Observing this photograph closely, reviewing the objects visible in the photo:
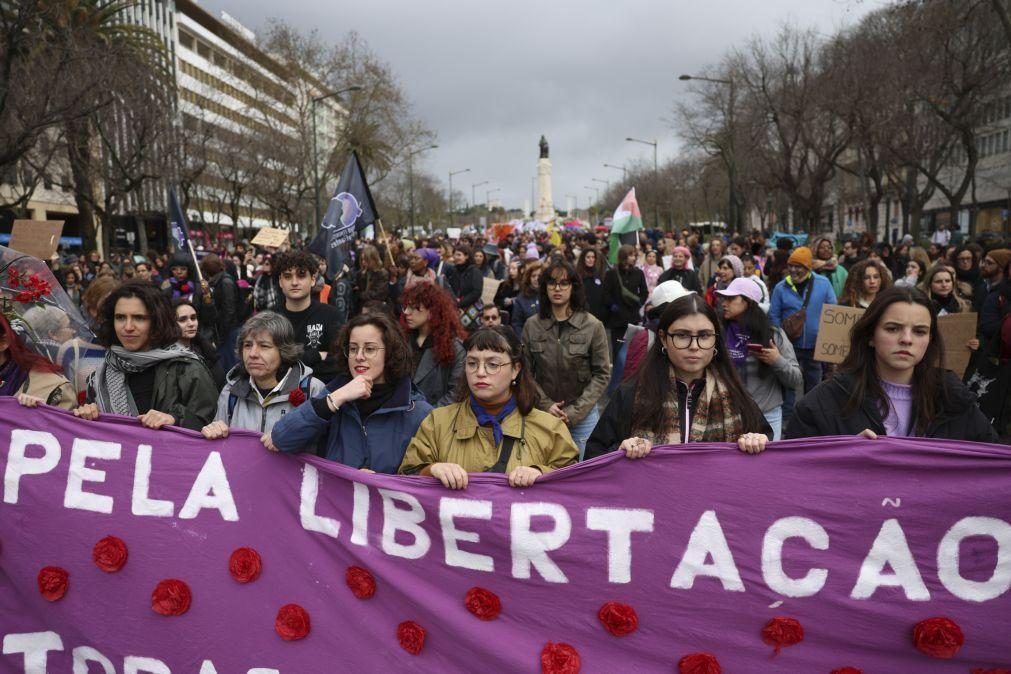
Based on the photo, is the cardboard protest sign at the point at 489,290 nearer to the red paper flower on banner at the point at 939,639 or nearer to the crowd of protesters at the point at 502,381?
the crowd of protesters at the point at 502,381

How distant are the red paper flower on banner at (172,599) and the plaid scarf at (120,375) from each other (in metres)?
0.88

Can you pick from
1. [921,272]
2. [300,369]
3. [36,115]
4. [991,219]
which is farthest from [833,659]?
[991,219]

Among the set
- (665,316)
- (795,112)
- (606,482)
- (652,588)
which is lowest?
(652,588)

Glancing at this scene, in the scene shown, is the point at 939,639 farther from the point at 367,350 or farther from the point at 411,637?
the point at 367,350

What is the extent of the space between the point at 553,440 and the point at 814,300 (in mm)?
4749

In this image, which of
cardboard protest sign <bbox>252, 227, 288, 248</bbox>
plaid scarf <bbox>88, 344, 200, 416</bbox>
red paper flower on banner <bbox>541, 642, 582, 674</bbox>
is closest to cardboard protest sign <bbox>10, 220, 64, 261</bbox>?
plaid scarf <bbox>88, 344, 200, 416</bbox>

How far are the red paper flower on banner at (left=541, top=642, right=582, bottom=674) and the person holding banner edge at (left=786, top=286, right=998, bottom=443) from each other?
1.20 metres

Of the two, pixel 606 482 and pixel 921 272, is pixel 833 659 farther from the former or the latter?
pixel 921 272

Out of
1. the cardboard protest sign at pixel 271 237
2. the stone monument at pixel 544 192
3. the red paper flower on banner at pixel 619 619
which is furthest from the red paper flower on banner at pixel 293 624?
the stone monument at pixel 544 192

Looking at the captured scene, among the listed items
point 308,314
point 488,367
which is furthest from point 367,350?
point 308,314

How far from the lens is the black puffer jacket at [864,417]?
3049 millimetres

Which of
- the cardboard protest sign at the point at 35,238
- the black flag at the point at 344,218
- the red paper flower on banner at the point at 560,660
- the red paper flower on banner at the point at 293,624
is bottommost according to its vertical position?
the red paper flower on banner at the point at 560,660

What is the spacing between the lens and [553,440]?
328 centimetres

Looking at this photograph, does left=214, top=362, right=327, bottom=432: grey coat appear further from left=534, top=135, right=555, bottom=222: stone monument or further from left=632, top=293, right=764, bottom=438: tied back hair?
left=534, top=135, right=555, bottom=222: stone monument
